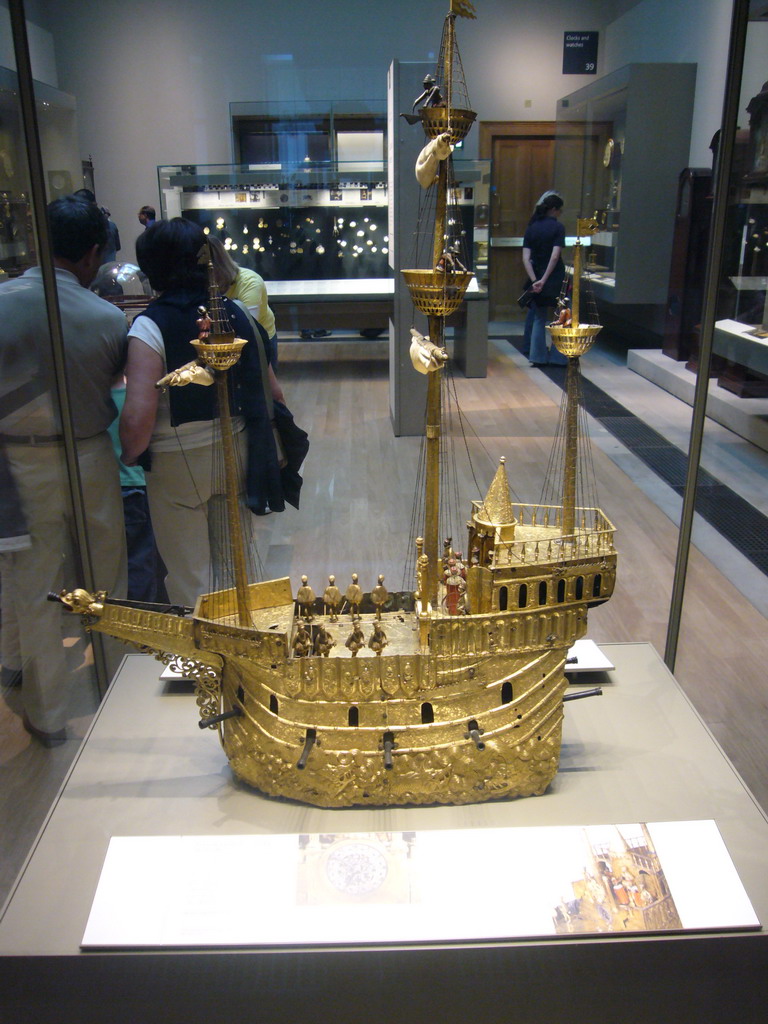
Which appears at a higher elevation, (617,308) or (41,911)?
(617,308)

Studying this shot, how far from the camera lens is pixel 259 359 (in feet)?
11.2

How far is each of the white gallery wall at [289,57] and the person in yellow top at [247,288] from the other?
36 centimetres

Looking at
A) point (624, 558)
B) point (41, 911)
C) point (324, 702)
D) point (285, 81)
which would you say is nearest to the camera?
point (41, 911)

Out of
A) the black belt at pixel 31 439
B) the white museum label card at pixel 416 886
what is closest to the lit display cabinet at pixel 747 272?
the white museum label card at pixel 416 886

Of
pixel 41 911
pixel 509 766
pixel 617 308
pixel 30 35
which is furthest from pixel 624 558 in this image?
pixel 30 35

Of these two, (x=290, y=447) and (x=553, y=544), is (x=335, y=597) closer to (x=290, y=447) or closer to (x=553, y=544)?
(x=553, y=544)

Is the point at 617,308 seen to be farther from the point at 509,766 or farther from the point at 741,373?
the point at 509,766

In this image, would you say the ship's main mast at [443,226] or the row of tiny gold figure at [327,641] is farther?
the row of tiny gold figure at [327,641]

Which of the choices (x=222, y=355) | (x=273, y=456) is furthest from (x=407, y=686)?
(x=273, y=456)

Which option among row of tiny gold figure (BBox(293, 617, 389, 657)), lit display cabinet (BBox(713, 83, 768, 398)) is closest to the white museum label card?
row of tiny gold figure (BBox(293, 617, 389, 657))

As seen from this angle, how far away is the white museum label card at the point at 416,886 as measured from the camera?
7.84ft

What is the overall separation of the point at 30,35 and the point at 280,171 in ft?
3.21

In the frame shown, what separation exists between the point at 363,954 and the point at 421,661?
2.75 feet

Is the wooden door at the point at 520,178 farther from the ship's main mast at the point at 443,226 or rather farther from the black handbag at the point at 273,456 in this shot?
the black handbag at the point at 273,456
